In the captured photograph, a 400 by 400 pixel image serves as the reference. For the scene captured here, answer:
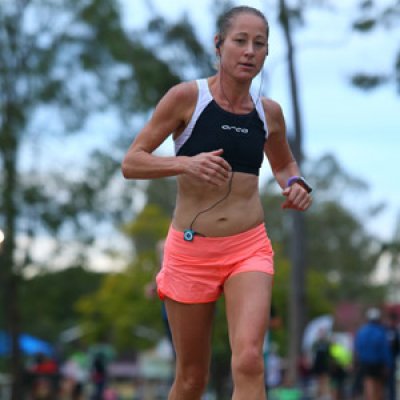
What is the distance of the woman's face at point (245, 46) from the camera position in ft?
21.9

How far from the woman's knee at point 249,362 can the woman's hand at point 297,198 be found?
89 cm

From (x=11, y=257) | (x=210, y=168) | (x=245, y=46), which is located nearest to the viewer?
(x=210, y=168)

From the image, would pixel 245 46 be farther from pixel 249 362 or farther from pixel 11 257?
pixel 11 257

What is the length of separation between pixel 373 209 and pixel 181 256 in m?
71.5

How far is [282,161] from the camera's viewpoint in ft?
24.3

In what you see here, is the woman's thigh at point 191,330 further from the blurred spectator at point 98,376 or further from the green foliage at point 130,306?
the green foliage at point 130,306

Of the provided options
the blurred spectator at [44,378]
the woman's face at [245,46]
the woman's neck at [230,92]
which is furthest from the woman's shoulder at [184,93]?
the blurred spectator at [44,378]

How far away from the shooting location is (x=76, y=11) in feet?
109

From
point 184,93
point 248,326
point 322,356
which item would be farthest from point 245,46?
point 322,356

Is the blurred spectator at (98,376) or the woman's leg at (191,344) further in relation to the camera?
the blurred spectator at (98,376)

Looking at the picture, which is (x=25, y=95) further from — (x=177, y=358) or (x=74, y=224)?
(x=177, y=358)

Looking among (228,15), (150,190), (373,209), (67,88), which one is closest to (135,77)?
(67,88)

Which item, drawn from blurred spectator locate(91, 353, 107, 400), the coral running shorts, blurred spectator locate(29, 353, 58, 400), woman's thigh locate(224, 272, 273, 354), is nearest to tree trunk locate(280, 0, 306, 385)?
blurred spectator locate(91, 353, 107, 400)

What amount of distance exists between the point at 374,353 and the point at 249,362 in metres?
13.0
